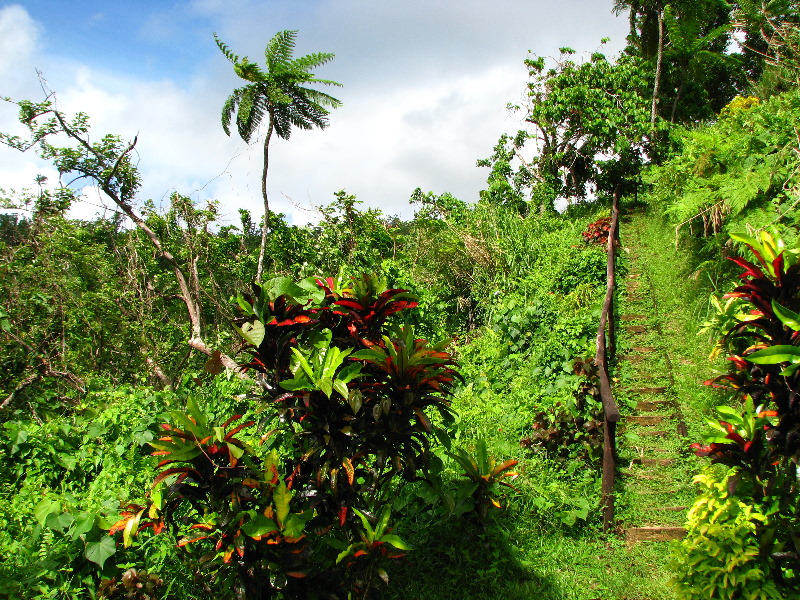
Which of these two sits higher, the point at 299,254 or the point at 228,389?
the point at 299,254

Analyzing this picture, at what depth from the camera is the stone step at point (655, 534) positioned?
351cm

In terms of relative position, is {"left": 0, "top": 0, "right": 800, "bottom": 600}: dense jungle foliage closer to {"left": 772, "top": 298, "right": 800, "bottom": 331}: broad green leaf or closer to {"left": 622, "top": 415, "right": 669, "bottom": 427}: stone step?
{"left": 772, "top": 298, "right": 800, "bottom": 331}: broad green leaf

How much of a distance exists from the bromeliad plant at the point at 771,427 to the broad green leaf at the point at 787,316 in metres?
0.09

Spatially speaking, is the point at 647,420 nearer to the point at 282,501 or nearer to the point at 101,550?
the point at 282,501

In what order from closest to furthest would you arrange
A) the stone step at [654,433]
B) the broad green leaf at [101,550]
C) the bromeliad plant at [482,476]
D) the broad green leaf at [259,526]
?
1. the broad green leaf at [259,526]
2. the broad green leaf at [101,550]
3. the bromeliad plant at [482,476]
4. the stone step at [654,433]

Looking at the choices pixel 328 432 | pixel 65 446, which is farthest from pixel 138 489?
pixel 328 432

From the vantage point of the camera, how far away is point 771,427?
7.62 ft

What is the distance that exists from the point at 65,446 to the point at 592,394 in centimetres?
465

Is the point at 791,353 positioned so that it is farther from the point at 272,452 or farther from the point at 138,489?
the point at 138,489

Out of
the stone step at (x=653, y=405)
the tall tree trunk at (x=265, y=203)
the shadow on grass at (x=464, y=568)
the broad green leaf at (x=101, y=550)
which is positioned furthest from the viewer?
Result: the tall tree trunk at (x=265, y=203)

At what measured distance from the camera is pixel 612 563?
11.1ft

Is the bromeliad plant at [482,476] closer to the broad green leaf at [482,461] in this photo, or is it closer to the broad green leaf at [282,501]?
the broad green leaf at [482,461]

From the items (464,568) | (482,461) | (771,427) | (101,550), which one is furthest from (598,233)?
(101,550)

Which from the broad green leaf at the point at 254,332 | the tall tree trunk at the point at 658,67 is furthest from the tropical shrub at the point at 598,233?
the broad green leaf at the point at 254,332
